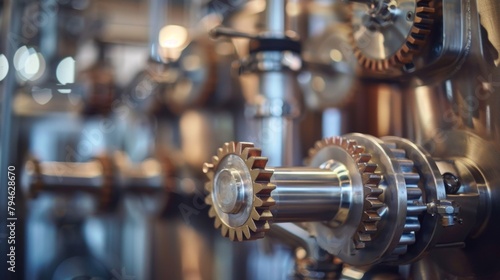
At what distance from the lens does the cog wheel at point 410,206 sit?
47 centimetres

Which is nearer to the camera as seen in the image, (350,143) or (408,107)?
(350,143)

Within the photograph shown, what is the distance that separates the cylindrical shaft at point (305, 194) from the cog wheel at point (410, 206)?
6 cm

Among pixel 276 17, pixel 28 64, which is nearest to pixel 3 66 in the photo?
pixel 28 64

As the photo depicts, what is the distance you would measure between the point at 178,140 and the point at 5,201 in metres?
0.47

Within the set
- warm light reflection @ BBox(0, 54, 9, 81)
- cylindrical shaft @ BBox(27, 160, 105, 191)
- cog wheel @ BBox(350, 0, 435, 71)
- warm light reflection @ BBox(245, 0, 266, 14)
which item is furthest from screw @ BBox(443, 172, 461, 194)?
cylindrical shaft @ BBox(27, 160, 105, 191)

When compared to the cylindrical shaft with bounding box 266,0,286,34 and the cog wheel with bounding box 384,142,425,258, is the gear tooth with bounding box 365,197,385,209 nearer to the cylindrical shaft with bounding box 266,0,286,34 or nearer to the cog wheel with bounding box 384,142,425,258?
the cog wheel with bounding box 384,142,425,258

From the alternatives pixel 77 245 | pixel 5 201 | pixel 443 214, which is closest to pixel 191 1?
pixel 77 245

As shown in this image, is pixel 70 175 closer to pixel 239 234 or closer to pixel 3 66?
pixel 3 66

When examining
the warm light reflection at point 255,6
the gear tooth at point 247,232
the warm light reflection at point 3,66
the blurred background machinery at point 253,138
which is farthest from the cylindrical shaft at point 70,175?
the gear tooth at point 247,232

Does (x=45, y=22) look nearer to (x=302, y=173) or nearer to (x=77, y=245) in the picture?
(x=77, y=245)

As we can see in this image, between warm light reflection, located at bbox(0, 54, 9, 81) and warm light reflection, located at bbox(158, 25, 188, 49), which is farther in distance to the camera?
warm light reflection, located at bbox(158, 25, 188, 49)

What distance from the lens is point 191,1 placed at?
118cm

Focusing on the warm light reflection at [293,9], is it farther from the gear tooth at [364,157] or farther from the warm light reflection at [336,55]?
the gear tooth at [364,157]

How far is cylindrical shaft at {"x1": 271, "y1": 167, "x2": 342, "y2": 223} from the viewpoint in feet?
1.50
